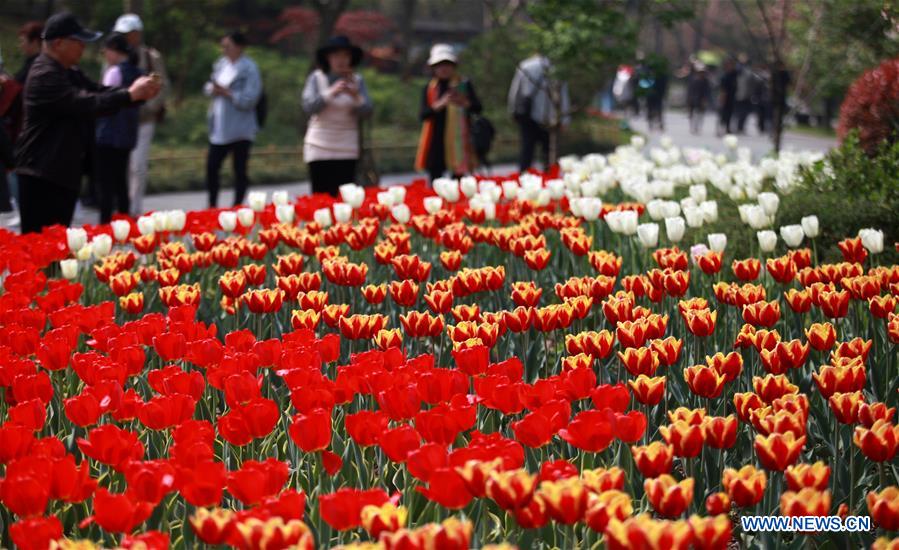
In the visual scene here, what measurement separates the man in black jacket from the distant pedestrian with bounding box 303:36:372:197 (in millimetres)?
2349

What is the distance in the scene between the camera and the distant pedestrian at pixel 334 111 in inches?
368

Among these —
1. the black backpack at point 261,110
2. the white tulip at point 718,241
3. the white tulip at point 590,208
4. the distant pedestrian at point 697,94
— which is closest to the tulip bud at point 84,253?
the white tulip at point 590,208

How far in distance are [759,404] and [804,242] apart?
3.66m

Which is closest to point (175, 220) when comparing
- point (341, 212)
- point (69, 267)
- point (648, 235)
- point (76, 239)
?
point (76, 239)

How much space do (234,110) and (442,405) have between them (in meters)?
8.04

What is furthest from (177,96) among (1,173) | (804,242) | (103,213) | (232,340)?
(232,340)

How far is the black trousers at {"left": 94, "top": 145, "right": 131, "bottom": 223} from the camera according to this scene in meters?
9.73

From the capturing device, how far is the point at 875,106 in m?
8.76

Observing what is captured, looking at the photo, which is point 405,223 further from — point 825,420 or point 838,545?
point 838,545

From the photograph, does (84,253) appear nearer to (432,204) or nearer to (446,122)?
(432,204)

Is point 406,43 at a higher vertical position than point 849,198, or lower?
lower

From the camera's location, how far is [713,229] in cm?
671

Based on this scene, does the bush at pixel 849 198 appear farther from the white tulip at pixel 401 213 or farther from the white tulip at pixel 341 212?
the white tulip at pixel 341 212

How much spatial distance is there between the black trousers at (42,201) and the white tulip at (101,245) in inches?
60.0
